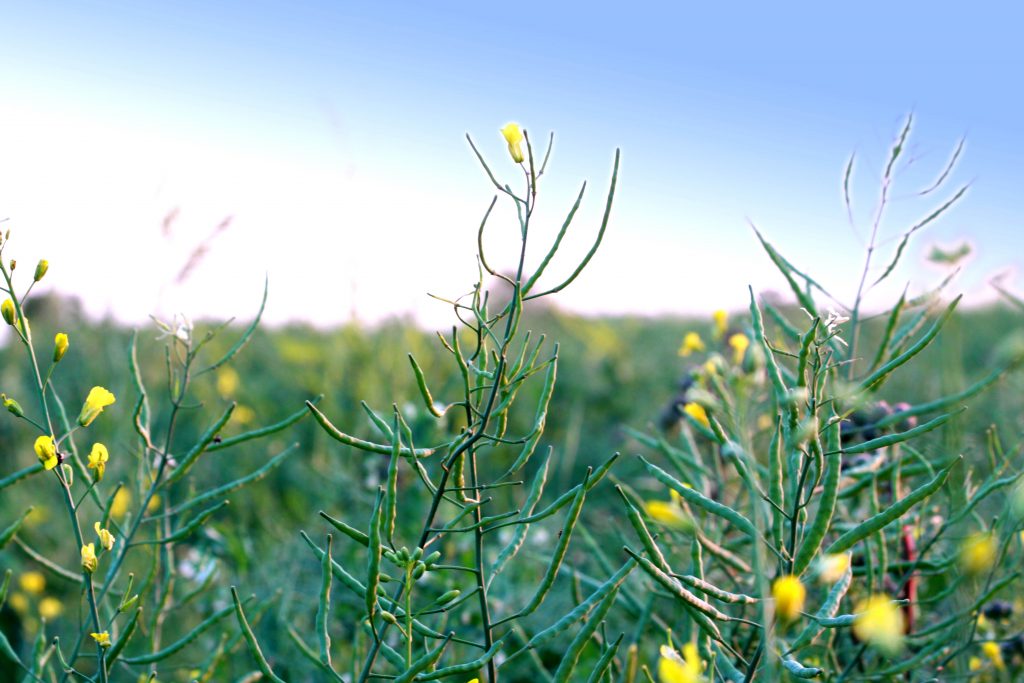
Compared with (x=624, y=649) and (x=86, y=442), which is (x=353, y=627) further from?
(x=86, y=442)

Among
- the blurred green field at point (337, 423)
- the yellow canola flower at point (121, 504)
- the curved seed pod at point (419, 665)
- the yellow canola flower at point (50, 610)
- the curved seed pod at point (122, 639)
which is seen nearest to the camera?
the curved seed pod at point (419, 665)

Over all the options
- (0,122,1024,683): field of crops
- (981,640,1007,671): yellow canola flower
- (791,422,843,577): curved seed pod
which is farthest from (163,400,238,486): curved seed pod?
(981,640,1007,671): yellow canola flower

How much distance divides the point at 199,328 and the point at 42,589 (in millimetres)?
2142

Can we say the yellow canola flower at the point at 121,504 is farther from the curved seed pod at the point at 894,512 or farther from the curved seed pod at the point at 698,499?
the curved seed pod at the point at 894,512

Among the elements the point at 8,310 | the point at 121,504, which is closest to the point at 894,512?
the point at 8,310

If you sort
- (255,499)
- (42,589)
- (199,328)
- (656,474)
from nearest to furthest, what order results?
(656,474), (42,589), (255,499), (199,328)

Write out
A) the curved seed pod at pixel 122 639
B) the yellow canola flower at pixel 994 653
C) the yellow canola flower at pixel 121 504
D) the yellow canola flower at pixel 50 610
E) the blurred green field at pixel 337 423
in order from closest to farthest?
the curved seed pod at pixel 122 639 < the yellow canola flower at pixel 994 653 < the blurred green field at pixel 337 423 < the yellow canola flower at pixel 50 610 < the yellow canola flower at pixel 121 504

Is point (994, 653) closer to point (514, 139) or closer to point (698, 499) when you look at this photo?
point (698, 499)

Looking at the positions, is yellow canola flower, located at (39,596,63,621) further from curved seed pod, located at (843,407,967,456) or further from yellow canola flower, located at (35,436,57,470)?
curved seed pod, located at (843,407,967,456)

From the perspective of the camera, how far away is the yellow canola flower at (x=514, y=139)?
673 millimetres

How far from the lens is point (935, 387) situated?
267 centimetres

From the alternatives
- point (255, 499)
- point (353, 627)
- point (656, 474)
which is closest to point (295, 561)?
point (353, 627)

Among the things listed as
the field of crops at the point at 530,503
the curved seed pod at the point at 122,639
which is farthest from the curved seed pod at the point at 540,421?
the curved seed pod at the point at 122,639

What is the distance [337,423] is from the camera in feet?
10.3
